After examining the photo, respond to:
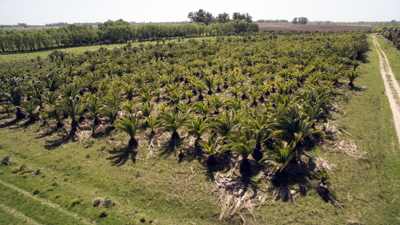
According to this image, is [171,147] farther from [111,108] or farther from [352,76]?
[352,76]

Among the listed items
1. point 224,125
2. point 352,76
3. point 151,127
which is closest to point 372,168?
point 224,125

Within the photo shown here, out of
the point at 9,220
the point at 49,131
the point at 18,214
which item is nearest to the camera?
the point at 9,220

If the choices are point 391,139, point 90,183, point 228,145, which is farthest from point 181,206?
point 391,139

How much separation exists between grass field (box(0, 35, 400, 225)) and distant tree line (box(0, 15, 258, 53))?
60.1 metres

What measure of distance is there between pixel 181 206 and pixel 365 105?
17088 millimetres

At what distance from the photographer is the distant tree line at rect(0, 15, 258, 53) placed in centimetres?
6531

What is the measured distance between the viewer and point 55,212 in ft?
35.2

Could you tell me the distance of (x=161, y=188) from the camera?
12094 mm

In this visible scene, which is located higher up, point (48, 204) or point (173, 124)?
point (173, 124)

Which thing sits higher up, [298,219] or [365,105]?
[365,105]

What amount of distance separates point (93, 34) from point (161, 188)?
76751 millimetres

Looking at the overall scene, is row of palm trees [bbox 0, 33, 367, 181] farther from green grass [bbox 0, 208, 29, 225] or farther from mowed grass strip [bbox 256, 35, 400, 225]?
green grass [bbox 0, 208, 29, 225]

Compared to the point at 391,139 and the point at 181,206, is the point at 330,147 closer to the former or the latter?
the point at 391,139

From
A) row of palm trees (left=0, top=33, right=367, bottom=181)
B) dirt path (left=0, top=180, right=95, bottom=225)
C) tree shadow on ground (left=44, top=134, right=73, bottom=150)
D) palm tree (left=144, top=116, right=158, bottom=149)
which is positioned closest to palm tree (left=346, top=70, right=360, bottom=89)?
row of palm trees (left=0, top=33, right=367, bottom=181)
